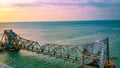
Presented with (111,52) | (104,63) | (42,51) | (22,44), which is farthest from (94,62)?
(22,44)

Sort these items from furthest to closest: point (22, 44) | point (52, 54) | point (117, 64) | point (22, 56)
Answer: point (22, 44), point (22, 56), point (52, 54), point (117, 64)

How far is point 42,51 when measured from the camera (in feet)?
165

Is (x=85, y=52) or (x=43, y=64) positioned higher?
(x=85, y=52)

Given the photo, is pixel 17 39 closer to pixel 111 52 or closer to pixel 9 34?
pixel 9 34

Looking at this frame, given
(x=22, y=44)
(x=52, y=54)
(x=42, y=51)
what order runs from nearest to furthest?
(x=52, y=54) → (x=42, y=51) → (x=22, y=44)

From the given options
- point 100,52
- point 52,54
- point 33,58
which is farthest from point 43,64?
point 100,52

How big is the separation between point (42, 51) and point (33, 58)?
3516 mm

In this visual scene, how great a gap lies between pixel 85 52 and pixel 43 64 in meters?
13.8

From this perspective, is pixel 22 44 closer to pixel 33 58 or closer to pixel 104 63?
pixel 33 58

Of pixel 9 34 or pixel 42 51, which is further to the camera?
pixel 9 34

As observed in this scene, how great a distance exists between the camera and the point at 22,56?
55062 millimetres

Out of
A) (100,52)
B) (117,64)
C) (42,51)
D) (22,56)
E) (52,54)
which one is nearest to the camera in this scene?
(100,52)

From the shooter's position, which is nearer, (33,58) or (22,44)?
(33,58)

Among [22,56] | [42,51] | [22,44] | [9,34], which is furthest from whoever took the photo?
[9,34]
